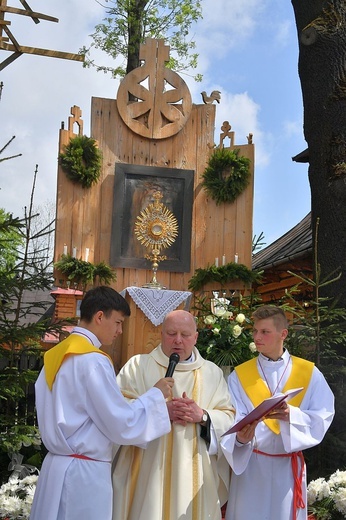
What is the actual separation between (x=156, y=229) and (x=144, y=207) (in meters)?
0.35

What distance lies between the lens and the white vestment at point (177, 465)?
423cm

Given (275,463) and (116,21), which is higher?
(116,21)

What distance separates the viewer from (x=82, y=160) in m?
9.30

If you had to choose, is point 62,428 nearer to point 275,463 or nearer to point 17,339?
point 275,463

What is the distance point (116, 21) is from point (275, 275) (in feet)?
22.3

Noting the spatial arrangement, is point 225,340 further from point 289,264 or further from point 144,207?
point 289,264

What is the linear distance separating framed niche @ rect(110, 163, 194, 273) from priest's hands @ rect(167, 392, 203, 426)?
5.10m

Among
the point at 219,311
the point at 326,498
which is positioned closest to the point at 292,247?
the point at 219,311

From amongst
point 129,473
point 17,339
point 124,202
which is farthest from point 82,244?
point 129,473

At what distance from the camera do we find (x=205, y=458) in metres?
4.40

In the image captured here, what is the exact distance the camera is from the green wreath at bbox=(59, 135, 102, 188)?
9172mm

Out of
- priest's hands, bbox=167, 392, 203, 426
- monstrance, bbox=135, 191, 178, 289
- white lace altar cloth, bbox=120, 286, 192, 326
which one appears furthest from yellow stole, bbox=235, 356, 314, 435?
monstrance, bbox=135, 191, 178, 289

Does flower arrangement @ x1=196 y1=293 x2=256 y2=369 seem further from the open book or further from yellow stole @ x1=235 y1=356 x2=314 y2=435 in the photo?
the open book

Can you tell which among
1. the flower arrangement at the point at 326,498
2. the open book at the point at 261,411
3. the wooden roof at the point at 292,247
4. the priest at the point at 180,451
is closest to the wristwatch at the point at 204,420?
the priest at the point at 180,451
